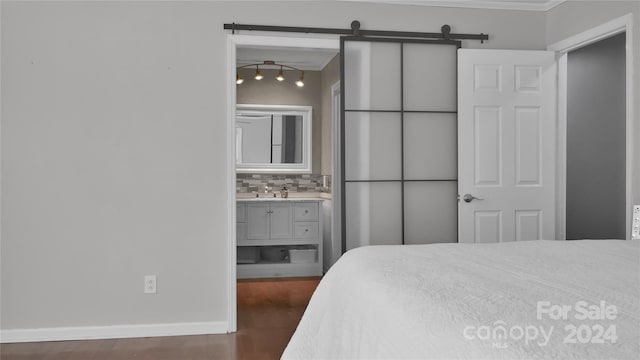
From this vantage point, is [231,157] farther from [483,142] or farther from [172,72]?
[483,142]

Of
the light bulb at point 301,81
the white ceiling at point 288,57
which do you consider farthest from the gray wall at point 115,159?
the light bulb at point 301,81

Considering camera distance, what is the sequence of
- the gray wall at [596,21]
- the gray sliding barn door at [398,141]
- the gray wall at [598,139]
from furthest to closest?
the gray wall at [598,139] → the gray sliding barn door at [398,141] → the gray wall at [596,21]

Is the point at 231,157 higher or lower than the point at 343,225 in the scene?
higher

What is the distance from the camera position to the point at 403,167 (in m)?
4.12

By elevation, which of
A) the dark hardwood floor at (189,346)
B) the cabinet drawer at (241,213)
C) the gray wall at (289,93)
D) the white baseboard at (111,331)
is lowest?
the dark hardwood floor at (189,346)

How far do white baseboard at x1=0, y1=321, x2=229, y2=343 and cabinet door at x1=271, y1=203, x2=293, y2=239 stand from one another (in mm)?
2113

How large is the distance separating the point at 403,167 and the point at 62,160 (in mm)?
2376

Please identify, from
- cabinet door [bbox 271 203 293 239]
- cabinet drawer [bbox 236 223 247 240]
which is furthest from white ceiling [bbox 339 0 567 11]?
cabinet drawer [bbox 236 223 247 240]

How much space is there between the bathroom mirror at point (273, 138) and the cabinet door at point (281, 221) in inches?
26.5

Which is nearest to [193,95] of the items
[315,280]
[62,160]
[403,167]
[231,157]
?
[231,157]

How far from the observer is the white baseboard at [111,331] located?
12.2ft

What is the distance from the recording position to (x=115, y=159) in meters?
3.79

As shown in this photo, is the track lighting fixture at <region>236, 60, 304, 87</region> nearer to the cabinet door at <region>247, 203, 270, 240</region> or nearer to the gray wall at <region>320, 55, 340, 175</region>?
the gray wall at <region>320, 55, 340, 175</region>

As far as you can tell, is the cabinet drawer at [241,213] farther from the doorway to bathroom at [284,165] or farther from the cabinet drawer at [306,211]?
the cabinet drawer at [306,211]
